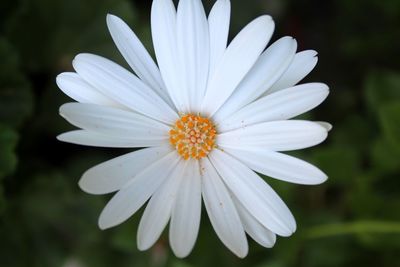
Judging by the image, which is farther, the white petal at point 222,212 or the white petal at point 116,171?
the white petal at point 222,212

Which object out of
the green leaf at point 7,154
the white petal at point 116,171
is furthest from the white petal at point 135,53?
the green leaf at point 7,154

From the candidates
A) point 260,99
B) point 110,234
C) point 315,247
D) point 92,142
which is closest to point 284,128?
point 260,99

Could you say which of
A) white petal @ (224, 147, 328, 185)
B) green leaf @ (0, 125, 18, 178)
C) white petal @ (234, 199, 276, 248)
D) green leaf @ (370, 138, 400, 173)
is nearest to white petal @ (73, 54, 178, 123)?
white petal @ (224, 147, 328, 185)

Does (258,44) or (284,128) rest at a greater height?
(258,44)

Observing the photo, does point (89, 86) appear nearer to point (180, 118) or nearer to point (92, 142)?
point (92, 142)

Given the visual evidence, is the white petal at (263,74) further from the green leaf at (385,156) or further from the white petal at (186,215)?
the green leaf at (385,156)
